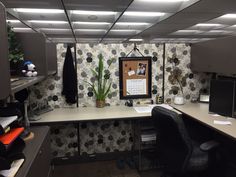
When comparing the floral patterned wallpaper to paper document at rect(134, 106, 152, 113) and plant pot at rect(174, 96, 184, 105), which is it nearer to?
plant pot at rect(174, 96, 184, 105)

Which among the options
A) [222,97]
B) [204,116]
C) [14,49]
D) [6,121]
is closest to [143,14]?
[222,97]

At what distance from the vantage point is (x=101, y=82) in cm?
281

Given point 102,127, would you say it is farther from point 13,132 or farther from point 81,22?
point 81,22

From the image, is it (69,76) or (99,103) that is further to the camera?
(99,103)

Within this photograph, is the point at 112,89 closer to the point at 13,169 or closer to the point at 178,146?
the point at 178,146

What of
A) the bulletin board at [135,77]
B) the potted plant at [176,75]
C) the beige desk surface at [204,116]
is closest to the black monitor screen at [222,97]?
the beige desk surface at [204,116]

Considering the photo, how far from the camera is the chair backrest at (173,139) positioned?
176cm

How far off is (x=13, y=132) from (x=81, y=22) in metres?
4.48

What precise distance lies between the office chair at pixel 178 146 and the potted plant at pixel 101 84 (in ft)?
3.24

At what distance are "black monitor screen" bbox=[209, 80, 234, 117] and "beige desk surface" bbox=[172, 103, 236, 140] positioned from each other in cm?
10

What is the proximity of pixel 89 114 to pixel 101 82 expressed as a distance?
56 centimetres

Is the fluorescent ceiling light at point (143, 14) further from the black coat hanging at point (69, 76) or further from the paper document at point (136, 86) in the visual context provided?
the black coat hanging at point (69, 76)

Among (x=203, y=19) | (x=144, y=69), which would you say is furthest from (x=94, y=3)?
(x=203, y=19)

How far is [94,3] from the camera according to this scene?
3664 millimetres
